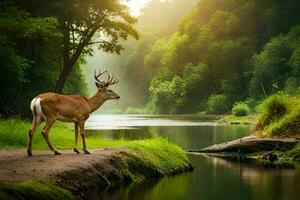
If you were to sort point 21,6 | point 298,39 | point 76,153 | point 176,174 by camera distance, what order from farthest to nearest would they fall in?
point 298,39 < point 21,6 < point 176,174 < point 76,153

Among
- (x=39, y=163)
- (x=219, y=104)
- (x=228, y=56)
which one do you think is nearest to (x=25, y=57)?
(x=39, y=163)

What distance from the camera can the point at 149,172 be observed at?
1733 cm

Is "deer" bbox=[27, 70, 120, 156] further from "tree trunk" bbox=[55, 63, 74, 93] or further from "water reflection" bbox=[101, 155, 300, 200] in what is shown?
"tree trunk" bbox=[55, 63, 74, 93]

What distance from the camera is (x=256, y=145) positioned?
23688 millimetres

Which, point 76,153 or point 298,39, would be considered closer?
point 76,153

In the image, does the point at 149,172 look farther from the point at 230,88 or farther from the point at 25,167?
the point at 230,88

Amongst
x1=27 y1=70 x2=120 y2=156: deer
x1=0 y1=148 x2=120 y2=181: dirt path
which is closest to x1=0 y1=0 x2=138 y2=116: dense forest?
x1=27 y1=70 x2=120 y2=156: deer

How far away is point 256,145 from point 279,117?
86.0 inches

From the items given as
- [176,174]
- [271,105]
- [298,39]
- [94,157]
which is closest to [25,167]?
[94,157]

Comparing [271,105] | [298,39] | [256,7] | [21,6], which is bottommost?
[271,105]

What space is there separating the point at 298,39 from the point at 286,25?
15463mm

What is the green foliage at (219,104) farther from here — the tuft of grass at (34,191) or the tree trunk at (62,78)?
the tuft of grass at (34,191)

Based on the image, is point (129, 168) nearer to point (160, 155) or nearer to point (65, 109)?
point (160, 155)

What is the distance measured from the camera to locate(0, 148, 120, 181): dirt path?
470 inches
